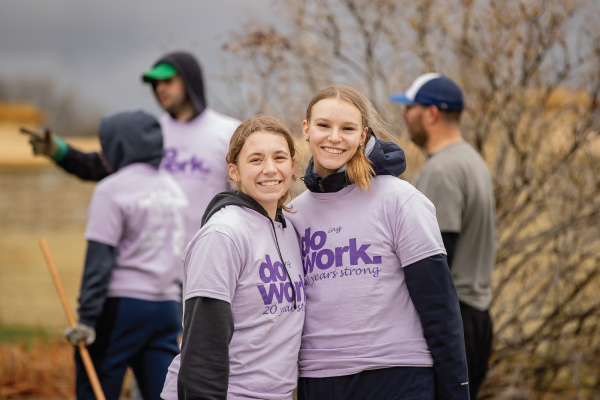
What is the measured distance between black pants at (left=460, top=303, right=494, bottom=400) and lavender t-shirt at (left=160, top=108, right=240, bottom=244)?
159 cm

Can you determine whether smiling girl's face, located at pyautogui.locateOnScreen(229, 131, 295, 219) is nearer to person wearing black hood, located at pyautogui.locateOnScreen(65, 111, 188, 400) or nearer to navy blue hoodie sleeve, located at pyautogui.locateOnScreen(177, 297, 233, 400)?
navy blue hoodie sleeve, located at pyautogui.locateOnScreen(177, 297, 233, 400)

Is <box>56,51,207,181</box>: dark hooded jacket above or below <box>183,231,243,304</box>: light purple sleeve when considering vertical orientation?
above

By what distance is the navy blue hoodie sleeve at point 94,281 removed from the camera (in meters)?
3.84

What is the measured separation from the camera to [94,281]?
3.83 m

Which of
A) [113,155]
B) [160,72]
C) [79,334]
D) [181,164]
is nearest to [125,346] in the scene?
[79,334]

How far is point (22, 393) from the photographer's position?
21.4 feet

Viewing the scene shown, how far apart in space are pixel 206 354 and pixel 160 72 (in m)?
2.71

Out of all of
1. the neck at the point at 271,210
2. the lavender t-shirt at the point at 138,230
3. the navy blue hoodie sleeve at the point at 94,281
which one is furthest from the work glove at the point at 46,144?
the neck at the point at 271,210

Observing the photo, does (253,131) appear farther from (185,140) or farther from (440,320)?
(185,140)

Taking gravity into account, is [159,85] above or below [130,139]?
above

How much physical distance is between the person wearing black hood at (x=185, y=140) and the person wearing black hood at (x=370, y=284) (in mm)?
2026

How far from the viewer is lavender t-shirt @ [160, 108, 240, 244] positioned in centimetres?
467

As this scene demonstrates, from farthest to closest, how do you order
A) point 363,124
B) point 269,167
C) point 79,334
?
point 79,334
point 363,124
point 269,167

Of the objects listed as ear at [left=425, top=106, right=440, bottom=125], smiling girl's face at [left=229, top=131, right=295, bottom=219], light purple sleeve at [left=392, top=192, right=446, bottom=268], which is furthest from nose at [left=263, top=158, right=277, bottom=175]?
ear at [left=425, top=106, right=440, bottom=125]
